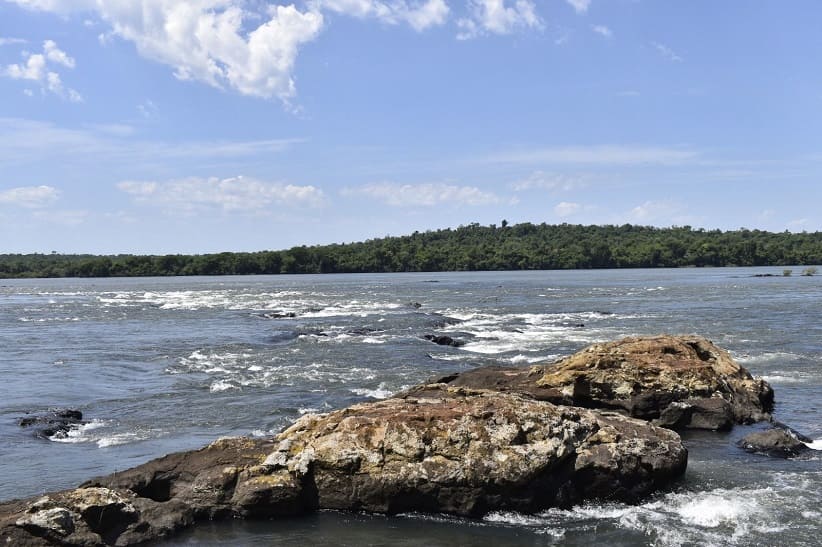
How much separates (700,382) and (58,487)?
45.4 ft

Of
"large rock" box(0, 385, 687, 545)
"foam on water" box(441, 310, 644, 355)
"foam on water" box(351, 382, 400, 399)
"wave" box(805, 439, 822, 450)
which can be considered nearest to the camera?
"large rock" box(0, 385, 687, 545)

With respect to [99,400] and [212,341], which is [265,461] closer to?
[99,400]

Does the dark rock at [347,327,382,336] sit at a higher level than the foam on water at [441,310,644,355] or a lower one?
lower

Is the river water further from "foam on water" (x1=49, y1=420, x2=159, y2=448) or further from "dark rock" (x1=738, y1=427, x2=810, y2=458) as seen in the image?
"dark rock" (x1=738, y1=427, x2=810, y2=458)

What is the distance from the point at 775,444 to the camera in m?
14.0

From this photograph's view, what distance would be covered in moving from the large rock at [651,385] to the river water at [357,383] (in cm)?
75

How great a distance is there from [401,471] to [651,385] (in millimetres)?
8519

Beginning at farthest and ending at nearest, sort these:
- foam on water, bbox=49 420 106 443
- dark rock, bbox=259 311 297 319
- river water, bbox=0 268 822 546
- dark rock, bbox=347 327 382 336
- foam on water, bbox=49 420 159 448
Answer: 1. dark rock, bbox=259 311 297 319
2. dark rock, bbox=347 327 382 336
3. foam on water, bbox=49 420 106 443
4. foam on water, bbox=49 420 159 448
5. river water, bbox=0 268 822 546

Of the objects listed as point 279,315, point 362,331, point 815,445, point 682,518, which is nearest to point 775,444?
point 815,445

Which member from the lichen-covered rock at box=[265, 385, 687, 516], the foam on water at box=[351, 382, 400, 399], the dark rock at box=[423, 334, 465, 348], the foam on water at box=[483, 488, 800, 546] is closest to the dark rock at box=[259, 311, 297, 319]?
the dark rock at box=[423, 334, 465, 348]

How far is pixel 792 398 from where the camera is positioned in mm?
19938

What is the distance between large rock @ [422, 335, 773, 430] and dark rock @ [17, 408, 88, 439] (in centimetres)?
991

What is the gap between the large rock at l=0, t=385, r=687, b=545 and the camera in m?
10.7

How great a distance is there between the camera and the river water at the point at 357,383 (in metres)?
10.3
